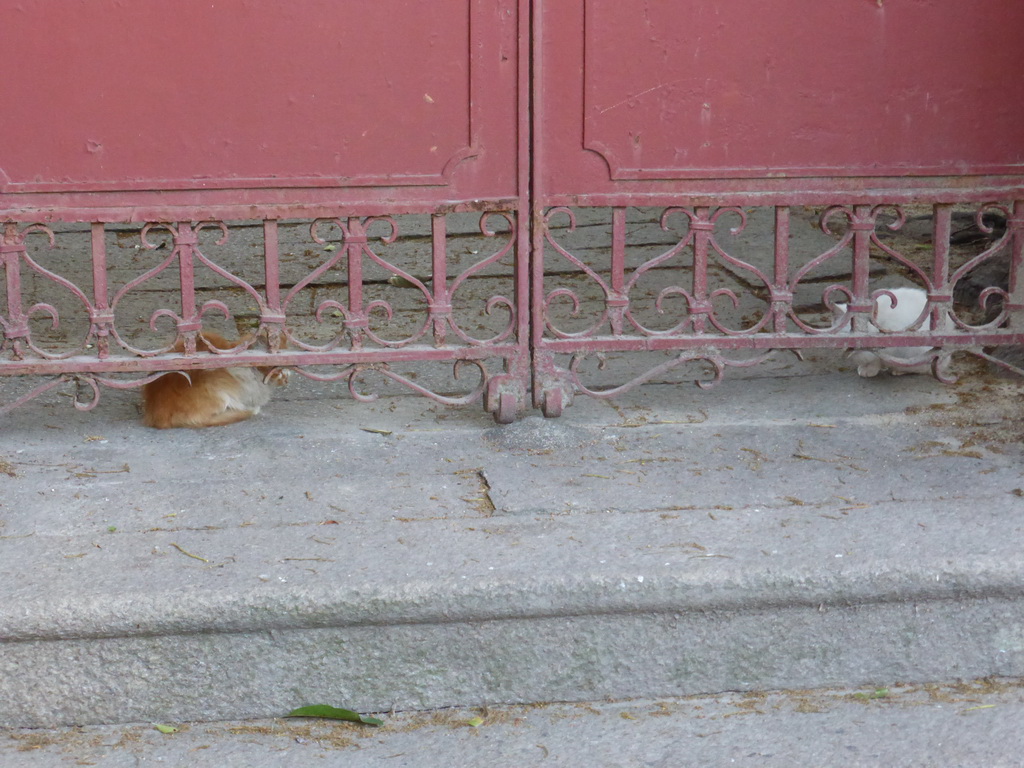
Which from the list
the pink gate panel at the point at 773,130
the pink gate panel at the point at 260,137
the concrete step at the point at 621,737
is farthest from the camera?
the pink gate panel at the point at 773,130

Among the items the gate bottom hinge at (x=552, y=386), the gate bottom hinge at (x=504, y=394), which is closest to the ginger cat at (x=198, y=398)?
the gate bottom hinge at (x=504, y=394)

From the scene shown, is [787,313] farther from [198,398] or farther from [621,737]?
[198,398]

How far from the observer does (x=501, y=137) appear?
3.18 meters

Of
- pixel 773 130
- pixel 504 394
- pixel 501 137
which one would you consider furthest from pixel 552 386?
pixel 773 130

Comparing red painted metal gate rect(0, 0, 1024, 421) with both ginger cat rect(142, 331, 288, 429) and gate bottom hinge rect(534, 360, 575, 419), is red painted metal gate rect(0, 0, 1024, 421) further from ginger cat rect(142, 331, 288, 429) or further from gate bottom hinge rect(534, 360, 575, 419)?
ginger cat rect(142, 331, 288, 429)

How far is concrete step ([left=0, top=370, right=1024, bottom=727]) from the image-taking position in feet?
7.84

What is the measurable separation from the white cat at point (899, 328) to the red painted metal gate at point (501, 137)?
5 cm

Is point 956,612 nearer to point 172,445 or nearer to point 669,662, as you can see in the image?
point 669,662

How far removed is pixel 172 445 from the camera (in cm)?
330

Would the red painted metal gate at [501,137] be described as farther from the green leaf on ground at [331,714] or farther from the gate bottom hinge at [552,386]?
the green leaf on ground at [331,714]

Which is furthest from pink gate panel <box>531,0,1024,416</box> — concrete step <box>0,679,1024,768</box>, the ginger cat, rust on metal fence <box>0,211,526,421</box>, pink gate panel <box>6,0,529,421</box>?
concrete step <box>0,679,1024,768</box>

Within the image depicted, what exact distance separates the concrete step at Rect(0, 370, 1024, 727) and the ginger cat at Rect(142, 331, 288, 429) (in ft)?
1.20

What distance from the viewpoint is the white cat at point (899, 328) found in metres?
3.43

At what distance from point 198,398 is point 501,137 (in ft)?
3.82
